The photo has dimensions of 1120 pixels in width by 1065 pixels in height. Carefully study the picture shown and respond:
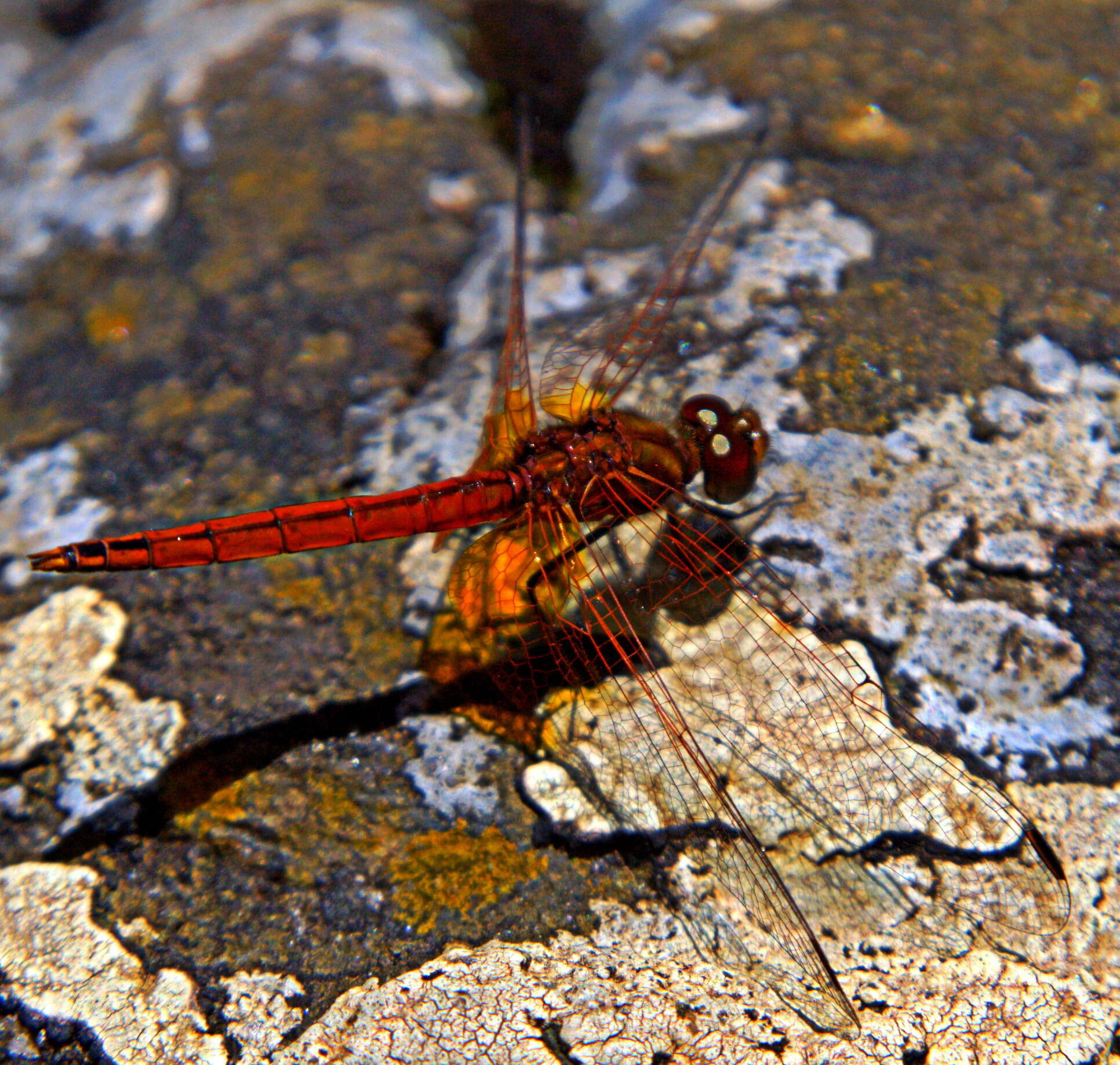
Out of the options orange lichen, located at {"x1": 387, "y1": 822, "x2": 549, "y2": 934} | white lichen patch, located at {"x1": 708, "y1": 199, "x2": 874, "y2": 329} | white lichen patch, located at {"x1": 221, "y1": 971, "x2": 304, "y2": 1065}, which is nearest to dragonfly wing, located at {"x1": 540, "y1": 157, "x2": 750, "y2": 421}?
white lichen patch, located at {"x1": 708, "y1": 199, "x2": 874, "y2": 329}

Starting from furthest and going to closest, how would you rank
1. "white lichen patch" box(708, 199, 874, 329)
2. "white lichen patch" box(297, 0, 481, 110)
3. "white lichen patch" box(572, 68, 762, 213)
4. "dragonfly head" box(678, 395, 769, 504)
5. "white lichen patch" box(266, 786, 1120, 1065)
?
"white lichen patch" box(297, 0, 481, 110) < "white lichen patch" box(572, 68, 762, 213) < "white lichen patch" box(708, 199, 874, 329) < "dragonfly head" box(678, 395, 769, 504) < "white lichen patch" box(266, 786, 1120, 1065)

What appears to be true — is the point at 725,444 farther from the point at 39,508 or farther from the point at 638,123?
the point at 39,508

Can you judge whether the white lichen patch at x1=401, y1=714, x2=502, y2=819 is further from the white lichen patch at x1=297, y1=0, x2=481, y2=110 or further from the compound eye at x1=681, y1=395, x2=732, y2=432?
the white lichen patch at x1=297, y1=0, x2=481, y2=110

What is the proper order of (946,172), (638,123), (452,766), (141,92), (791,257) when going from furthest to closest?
(141,92) < (638,123) < (946,172) < (791,257) < (452,766)

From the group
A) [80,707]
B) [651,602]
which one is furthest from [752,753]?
[80,707]

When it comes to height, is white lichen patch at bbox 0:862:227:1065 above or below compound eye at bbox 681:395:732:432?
below
